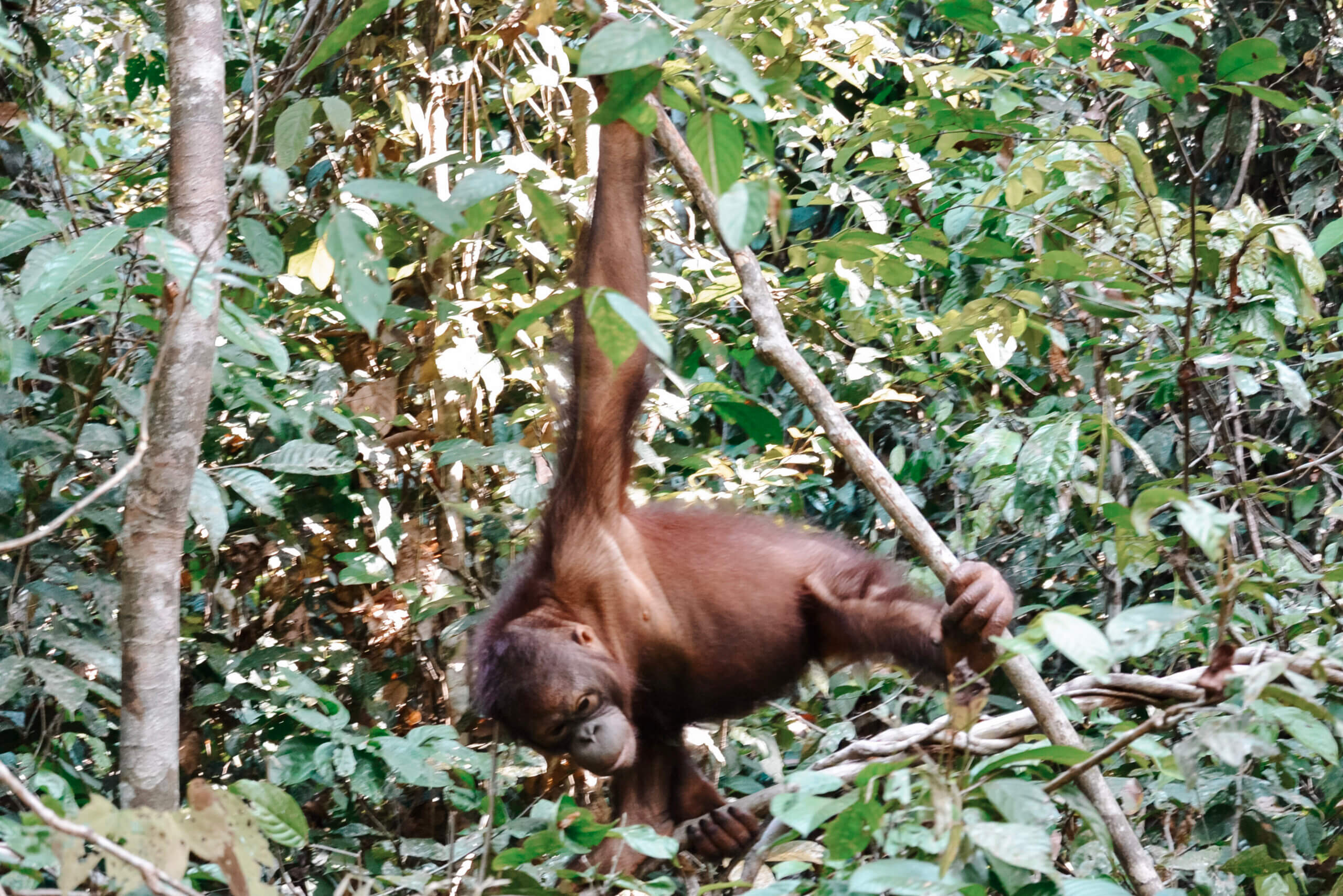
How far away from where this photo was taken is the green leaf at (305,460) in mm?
2957

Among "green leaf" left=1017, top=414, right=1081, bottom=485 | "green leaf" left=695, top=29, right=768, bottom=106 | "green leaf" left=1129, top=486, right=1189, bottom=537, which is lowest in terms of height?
"green leaf" left=1017, top=414, right=1081, bottom=485

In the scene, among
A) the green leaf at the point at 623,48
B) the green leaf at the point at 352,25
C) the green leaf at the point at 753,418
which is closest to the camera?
the green leaf at the point at 623,48

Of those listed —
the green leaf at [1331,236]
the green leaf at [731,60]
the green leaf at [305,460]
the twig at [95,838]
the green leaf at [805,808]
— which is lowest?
the green leaf at [805,808]

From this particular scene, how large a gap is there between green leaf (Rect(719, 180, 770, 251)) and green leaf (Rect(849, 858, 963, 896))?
2.42ft

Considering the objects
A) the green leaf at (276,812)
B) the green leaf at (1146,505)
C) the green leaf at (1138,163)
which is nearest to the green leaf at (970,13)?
the green leaf at (1138,163)

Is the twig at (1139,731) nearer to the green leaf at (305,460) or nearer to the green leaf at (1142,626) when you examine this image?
the green leaf at (1142,626)

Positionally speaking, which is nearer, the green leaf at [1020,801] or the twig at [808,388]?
the green leaf at [1020,801]

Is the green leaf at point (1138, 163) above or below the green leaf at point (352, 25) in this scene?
below

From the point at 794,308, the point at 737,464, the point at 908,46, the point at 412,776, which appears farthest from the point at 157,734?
the point at 908,46

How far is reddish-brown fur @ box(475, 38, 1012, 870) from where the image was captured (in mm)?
2732

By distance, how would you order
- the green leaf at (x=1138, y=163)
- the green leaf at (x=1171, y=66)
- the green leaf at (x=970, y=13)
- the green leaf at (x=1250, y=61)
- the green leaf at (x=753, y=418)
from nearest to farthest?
the green leaf at (x=1250, y=61)
the green leaf at (x=1138, y=163)
the green leaf at (x=1171, y=66)
the green leaf at (x=970, y=13)
the green leaf at (x=753, y=418)

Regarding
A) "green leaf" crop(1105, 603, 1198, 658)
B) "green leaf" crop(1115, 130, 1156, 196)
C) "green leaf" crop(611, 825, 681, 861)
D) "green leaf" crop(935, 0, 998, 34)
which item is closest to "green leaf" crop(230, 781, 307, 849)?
"green leaf" crop(611, 825, 681, 861)

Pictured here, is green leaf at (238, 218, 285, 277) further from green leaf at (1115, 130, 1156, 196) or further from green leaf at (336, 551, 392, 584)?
green leaf at (1115, 130, 1156, 196)

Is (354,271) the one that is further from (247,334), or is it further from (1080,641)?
(1080,641)
